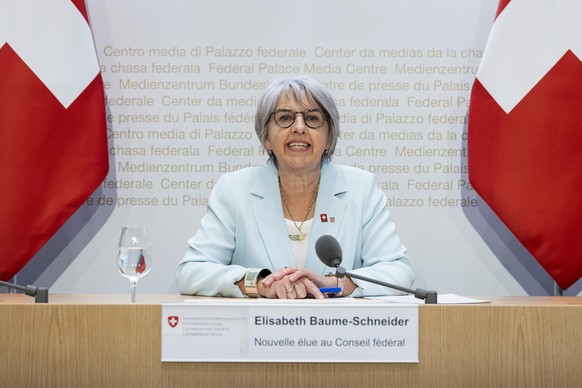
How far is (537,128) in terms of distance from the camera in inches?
129

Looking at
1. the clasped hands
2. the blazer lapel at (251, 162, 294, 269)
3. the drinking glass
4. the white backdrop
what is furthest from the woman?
the white backdrop

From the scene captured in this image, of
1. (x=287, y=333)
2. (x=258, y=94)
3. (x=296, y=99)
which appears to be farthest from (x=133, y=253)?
(x=258, y=94)

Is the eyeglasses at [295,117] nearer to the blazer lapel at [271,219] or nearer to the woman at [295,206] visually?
the woman at [295,206]

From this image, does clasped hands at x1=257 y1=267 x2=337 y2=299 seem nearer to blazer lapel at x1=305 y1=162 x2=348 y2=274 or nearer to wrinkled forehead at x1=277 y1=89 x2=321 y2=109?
blazer lapel at x1=305 y1=162 x2=348 y2=274

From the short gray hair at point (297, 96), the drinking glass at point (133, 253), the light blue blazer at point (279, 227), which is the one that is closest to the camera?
the drinking glass at point (133, 253)

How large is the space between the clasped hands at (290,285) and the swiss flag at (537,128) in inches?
53.2

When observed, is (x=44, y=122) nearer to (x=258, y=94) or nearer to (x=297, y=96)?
(x=258, y=94)

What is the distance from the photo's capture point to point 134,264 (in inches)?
84.6

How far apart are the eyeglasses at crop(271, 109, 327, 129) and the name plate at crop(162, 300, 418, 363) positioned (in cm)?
137

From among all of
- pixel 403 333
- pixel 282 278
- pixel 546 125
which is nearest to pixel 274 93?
pixel 282 278

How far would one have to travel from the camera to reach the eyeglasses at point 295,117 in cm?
293

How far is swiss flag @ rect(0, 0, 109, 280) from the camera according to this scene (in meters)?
3.29

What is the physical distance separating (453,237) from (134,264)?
1967 mm

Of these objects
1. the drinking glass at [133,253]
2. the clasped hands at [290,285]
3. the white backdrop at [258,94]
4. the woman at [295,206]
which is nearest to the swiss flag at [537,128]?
the white backdrop at [258,94]
